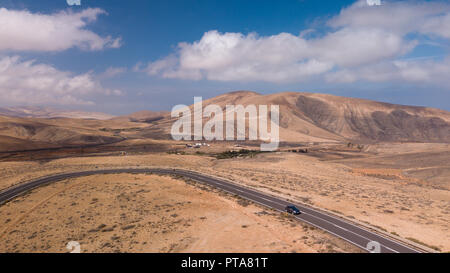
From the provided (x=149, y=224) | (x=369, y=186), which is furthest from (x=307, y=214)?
(x=369, y=186)

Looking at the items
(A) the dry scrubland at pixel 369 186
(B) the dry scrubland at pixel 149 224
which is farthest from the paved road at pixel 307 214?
(A) the dry scrubland at pixel 369 186

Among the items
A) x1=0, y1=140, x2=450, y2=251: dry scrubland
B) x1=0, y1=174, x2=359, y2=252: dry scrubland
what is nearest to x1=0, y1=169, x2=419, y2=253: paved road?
x1=0, y1=174, x2=359, y2=252: dry scrubland

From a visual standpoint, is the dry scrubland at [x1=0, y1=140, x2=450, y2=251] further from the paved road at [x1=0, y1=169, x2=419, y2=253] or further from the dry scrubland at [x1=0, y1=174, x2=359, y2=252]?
the paved road at [x1=0, y1=169, x2=419, y2=253]

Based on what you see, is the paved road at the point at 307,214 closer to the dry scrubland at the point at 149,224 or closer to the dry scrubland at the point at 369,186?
the dry scrubland at the point at 149,224

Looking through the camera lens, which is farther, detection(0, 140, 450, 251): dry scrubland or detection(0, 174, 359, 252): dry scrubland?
detection(0, 140, 450, 251): dry scrubland

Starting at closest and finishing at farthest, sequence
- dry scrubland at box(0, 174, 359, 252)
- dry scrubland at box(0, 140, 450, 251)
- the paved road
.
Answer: dry scrubland at box(0, 174, 359, 252) → the paved road → dry scrubland at box(0, 140, 450, 251)

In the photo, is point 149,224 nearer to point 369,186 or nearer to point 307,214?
point 307,214
